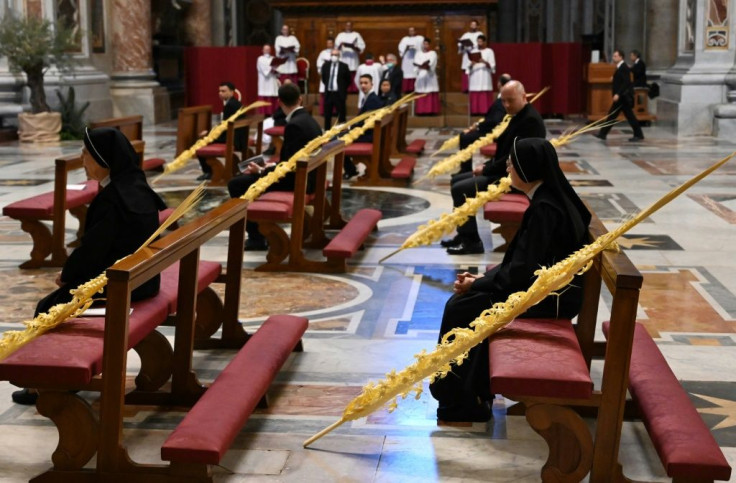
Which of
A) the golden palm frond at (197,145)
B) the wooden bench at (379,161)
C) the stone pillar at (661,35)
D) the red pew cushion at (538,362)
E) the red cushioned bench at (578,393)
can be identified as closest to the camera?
the red cushioned bench at (578,393)

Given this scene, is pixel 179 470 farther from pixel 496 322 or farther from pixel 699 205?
pixel 699 205

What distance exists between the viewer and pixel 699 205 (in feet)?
36.9

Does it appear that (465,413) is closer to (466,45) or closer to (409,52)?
(466,45)

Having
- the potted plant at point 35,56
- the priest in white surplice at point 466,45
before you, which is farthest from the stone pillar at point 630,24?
the potted plant at point 35,56

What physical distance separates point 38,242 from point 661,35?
56.7 ft

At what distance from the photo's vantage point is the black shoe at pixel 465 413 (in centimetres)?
485

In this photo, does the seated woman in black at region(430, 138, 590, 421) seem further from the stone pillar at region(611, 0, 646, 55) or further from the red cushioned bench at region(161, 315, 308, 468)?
the stone pillar at region(611, 0, 646, 55)

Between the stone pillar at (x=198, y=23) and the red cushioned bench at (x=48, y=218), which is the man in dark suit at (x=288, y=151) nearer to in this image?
the red cushioned bench at (x=48, y=218)

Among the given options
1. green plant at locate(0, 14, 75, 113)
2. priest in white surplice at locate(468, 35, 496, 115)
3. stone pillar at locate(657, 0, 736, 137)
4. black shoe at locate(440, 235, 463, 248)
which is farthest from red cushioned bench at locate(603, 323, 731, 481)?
priest in white surplice at locate(468, 35, 496, 115)

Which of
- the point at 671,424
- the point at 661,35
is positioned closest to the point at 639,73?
the point at 661,35

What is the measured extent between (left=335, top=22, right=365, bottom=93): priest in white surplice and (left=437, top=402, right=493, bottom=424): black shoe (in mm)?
19941

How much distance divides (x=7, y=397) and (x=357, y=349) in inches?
72.6

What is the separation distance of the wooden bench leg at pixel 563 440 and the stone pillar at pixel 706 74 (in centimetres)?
1555

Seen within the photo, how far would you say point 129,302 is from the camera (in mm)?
4027
